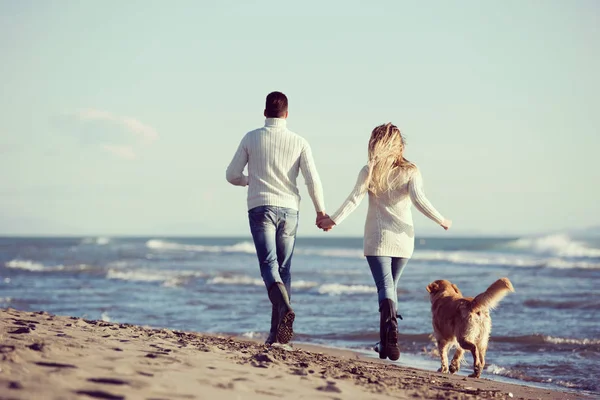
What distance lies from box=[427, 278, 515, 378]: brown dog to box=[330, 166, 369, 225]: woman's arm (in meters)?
1.14

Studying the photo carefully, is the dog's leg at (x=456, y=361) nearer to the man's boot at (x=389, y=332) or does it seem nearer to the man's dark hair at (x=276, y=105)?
the man's boot at (x=389, y=332)

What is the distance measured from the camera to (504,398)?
4738mm

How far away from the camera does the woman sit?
5703 millimetres

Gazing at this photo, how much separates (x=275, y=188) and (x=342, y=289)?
10.8 meters

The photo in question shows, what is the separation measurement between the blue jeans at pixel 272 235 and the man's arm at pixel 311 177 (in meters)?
0.22

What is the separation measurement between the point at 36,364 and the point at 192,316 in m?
7.96

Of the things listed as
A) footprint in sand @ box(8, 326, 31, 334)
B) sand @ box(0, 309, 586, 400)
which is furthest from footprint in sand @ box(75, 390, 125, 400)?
footprint in sand @ box(8, 326, 31, 334)

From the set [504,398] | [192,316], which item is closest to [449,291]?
[504,398]

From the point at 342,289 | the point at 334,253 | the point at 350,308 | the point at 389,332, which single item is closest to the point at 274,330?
the point at 389,332

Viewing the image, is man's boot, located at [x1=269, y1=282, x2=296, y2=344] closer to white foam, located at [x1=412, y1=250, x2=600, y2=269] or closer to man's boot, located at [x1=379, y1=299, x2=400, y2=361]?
man's boot, located at [x1=379, y1=299, x2=400, y2=361]

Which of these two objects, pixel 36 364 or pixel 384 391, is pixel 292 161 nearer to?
pixel 384 391

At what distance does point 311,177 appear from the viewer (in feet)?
19.0

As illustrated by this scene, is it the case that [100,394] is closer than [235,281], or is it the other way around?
[100,394]

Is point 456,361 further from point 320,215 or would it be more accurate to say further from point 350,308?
point 350,308
